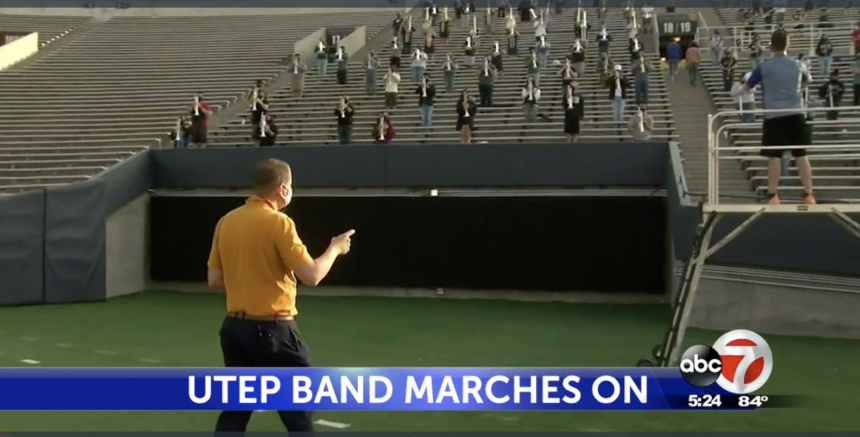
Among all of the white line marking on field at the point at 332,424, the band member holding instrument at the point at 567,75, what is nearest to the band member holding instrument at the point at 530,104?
the band member holding instrument at the point at 567,75

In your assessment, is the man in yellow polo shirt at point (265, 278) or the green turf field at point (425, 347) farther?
the green turf field at point (425, 347)

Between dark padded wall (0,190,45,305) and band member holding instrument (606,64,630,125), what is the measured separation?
11.5 m

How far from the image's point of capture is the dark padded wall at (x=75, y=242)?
58.0 ft

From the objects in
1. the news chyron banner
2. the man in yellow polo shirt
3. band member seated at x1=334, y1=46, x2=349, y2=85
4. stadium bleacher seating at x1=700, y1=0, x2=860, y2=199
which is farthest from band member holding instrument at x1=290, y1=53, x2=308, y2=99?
A: the man in yellow polo shirt

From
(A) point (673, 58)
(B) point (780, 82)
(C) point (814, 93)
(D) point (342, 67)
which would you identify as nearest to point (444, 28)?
(D) point (342, 67)

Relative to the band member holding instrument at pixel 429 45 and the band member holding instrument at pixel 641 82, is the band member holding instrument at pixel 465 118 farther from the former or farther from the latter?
the band member holding instrument at pixel 429 45

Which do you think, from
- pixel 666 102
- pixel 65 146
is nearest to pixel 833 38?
pixel 666 102

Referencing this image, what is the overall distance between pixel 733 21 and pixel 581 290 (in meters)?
17.1

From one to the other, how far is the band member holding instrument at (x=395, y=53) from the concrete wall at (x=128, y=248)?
27.5 ft

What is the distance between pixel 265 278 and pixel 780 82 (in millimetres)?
4796

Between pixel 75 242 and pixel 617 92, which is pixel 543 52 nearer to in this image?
pixel 617 92

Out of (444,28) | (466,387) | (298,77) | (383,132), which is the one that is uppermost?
(444,28)

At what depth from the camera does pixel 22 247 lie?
17.4m

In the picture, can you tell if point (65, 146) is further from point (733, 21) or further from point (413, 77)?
point (733, 21)
